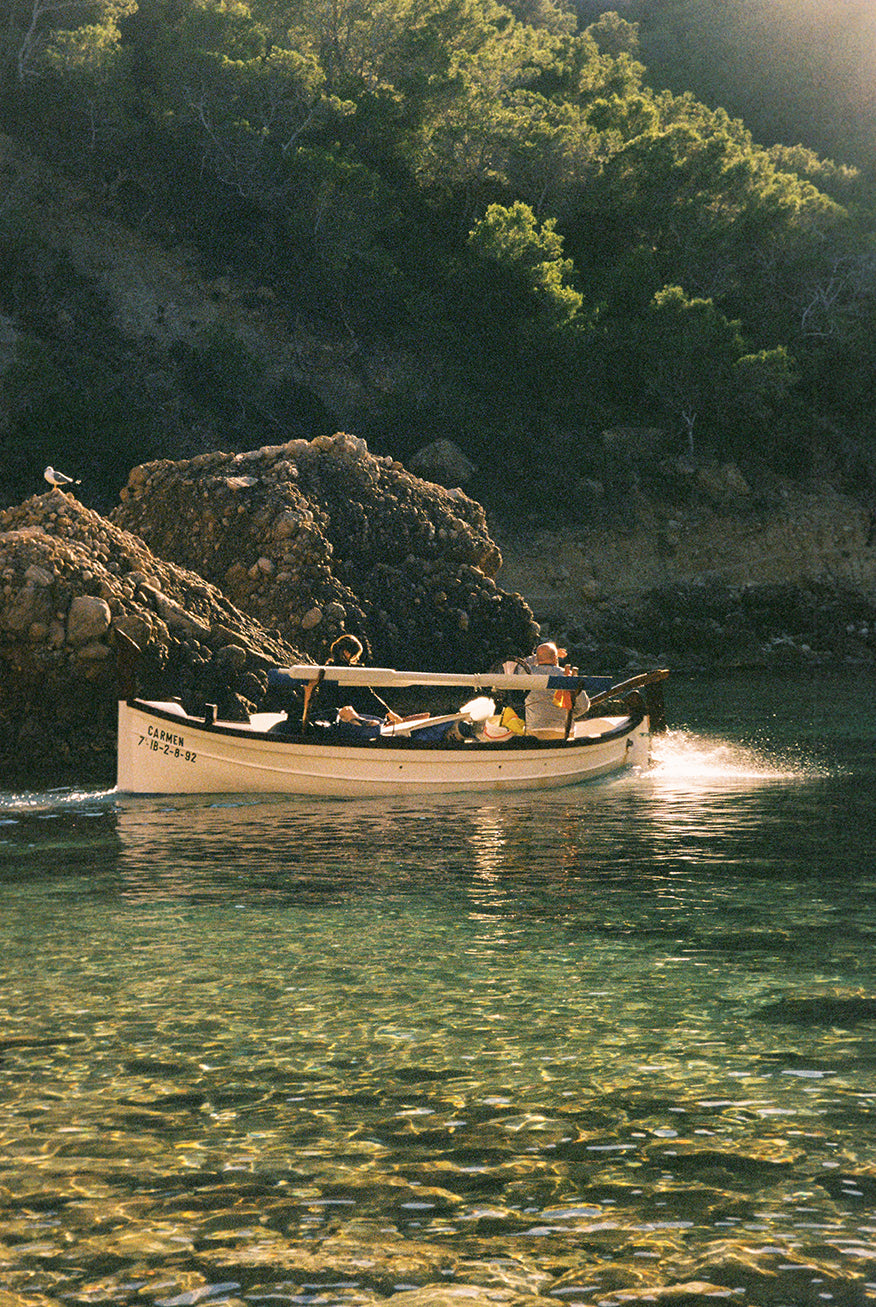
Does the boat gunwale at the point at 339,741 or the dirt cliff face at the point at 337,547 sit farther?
the dirt cliff face at the point at 337,547

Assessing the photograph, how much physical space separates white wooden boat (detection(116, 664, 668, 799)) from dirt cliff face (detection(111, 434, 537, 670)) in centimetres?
1233

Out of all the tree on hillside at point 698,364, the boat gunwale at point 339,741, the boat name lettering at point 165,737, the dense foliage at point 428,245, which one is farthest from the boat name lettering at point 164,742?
the tree on hillside at point 698,364

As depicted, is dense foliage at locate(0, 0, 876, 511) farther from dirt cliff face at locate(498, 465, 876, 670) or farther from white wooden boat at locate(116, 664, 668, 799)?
white wooden boat at locate(116, 664, 668, 799)

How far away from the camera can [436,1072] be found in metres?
8.38

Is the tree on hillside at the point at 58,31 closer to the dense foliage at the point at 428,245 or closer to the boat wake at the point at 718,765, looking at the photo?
the dense foliage at the point at 428,245

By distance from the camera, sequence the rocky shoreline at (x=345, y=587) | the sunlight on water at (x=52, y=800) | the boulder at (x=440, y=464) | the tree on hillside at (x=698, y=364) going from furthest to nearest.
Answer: the tree on hillside at (x=698, y=364), the boulder at (x=440, y=464), the rocky shoreline at (x=345, y=587), the sunlight on water at (x=52, y=800)

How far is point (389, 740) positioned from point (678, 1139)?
43.8 ft

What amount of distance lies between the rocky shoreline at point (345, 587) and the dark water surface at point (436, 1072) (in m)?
7.46

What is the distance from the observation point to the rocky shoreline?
2369 cm

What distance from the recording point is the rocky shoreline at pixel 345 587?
23688mm

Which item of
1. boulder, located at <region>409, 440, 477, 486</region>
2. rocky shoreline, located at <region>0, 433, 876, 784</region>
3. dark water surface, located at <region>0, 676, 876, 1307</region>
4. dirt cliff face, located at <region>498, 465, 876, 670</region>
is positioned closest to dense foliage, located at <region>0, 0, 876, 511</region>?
boulder, located at <region>409, 440, 477, 486</region>

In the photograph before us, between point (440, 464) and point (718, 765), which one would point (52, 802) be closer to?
point (718, 765)

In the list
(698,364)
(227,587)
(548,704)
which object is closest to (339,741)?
(548,704)

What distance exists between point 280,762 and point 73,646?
215 inches
